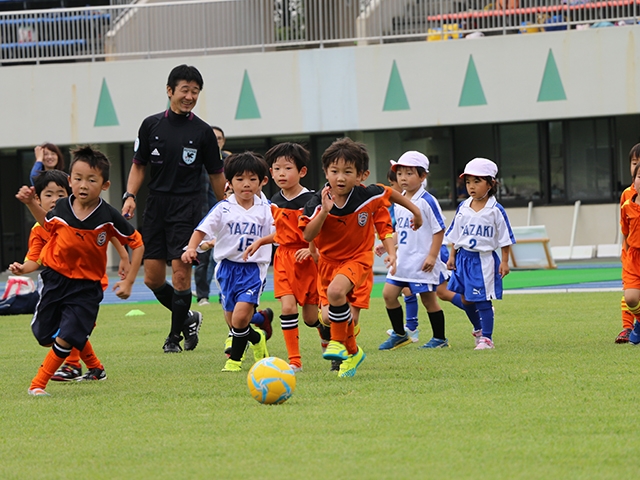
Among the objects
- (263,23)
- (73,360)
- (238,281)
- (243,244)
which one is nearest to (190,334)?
(238,281)

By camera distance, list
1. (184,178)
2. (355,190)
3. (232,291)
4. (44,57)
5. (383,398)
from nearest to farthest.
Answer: (383,398), (355,190), (232,291), (184,178), (44,57)

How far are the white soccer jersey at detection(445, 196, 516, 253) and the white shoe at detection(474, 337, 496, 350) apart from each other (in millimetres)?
813

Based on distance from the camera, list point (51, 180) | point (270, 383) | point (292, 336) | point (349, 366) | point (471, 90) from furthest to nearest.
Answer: point (471, 90) → point (51, 180) → point (292, 336) → point (349, 366) → point (270, 383)

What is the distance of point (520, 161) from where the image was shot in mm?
24938

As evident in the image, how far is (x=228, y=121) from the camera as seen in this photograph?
24.7 m

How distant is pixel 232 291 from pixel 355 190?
1413mm

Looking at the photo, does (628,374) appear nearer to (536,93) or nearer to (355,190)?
(355,190)

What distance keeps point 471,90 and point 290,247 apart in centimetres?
1684

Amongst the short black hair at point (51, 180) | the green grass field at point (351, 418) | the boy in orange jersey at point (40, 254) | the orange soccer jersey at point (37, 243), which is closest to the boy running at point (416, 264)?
the green grass field at point (351, 418)

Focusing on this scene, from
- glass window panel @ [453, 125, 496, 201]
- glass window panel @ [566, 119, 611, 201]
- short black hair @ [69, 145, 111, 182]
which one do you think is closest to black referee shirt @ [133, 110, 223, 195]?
short black hair @ [69, 145, 111, 182]

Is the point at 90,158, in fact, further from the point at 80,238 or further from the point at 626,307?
the point at 626,307

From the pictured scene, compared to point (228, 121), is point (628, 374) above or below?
below

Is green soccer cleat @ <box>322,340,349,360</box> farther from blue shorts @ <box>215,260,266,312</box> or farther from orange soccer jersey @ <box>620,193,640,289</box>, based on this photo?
orange soccer jersey @ <box>620,193,640,289</box>

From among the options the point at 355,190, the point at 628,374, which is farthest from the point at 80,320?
the point at 628,374
